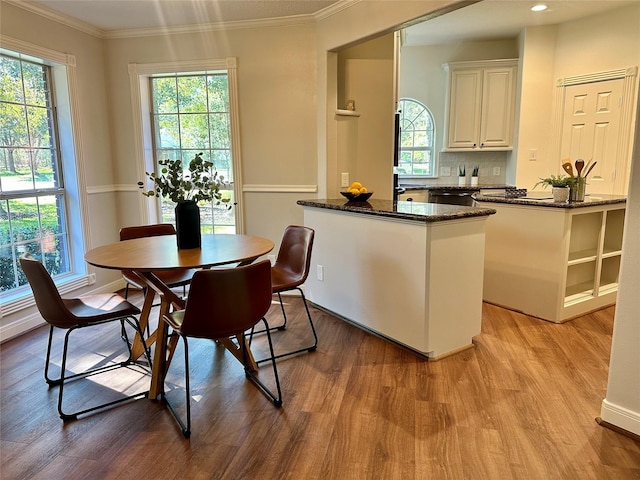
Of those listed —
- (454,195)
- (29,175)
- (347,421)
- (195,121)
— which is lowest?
(347,421)

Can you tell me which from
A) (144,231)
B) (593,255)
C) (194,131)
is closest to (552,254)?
(593,255)

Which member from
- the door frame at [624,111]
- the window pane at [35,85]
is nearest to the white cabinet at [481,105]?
the door frame at [624,111]

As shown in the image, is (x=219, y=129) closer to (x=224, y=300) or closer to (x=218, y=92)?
(x=218, y=92)

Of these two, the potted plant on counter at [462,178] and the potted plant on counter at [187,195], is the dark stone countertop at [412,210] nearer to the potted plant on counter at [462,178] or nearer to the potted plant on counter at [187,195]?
the potted plant on counter at [187,195]

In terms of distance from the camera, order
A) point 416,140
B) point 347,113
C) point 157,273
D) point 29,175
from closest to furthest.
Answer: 1. point 157,273
2. point 29,175
3. point 347,113
4. point 416,140

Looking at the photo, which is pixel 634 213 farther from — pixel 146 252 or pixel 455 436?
pixel 146 252

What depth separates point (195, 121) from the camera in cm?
423

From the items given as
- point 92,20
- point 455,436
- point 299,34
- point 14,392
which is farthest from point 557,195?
point 92,20

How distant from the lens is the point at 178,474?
5.78 ft

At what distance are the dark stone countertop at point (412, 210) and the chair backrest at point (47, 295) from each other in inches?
72.5

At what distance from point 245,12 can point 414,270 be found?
2.60 m

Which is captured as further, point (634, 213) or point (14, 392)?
point (14, 392)

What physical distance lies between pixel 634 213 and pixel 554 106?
12.0 ft

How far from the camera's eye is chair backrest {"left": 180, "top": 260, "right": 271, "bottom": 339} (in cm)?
192
